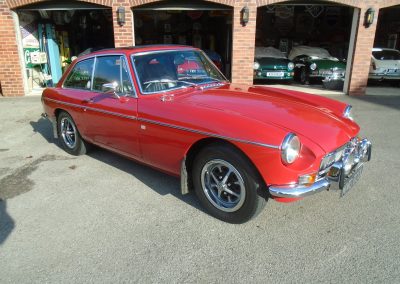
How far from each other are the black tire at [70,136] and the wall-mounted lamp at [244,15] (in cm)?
590

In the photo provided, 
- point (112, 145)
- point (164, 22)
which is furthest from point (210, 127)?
point (164, 22)

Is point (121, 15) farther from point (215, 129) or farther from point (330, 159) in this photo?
point (330, 159)

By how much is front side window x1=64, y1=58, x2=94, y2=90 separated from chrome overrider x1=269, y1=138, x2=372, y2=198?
3.00 metres

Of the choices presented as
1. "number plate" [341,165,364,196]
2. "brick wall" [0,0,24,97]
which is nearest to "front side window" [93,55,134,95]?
"number plate" [341,165,364,196]

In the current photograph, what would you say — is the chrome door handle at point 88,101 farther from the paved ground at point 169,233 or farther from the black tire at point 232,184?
the black tire at point 232,184

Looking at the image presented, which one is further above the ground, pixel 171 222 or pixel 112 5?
pixel 112 5

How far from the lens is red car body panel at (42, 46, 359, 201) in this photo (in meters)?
2.74

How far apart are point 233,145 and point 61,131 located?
3.35 metres

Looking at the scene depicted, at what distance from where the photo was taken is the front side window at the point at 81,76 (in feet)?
14.8

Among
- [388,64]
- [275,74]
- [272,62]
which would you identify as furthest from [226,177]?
[388,64]

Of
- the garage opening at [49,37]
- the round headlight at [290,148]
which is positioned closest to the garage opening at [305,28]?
the garage opening at [49,37]

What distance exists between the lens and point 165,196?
3.72 metres

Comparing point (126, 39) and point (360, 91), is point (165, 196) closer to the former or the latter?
point (126, 39)

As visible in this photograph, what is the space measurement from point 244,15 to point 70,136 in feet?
19.7
